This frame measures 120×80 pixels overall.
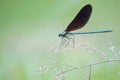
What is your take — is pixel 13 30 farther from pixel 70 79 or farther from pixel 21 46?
pixel 70 79

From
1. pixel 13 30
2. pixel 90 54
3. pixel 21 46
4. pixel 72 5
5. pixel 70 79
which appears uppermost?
pixel 72 5

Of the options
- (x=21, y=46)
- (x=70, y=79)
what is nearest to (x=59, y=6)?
(x=21, y=46)

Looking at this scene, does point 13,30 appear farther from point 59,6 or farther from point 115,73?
point 115,73

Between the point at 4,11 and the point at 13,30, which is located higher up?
the point at 4,11

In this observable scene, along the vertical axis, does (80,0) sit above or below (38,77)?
above

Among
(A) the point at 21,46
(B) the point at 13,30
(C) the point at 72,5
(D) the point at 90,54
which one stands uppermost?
(C) the point at 72,5

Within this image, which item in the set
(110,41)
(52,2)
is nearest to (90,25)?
(110,41)
